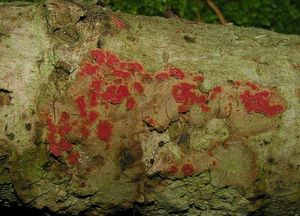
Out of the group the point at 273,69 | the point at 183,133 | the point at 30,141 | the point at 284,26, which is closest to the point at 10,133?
the point at 30,141

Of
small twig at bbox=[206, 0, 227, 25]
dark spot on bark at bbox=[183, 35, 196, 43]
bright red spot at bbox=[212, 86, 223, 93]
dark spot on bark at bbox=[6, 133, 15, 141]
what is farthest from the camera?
small twig at bbox=[206, 0, 227, 25]

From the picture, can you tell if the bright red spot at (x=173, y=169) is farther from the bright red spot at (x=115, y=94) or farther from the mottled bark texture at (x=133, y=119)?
the bright red spot at (x=115, y=94)

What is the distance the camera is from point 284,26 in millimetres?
3271

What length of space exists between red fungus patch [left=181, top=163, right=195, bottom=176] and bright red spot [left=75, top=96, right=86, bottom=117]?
42 centimetres

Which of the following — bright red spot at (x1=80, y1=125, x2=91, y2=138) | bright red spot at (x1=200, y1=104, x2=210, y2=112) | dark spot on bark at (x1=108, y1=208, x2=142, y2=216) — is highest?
bright red spot at (x1=200, y1=104, x2=210, y2=112)

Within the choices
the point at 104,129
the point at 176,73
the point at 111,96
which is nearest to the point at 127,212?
the point at 104,129

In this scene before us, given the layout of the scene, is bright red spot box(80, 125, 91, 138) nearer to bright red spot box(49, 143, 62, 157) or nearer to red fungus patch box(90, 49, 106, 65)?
bright red spot box(49, 143, 62, 157)

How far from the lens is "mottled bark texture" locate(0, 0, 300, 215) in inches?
69.1

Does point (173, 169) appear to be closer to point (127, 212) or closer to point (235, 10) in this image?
point (127, 212)

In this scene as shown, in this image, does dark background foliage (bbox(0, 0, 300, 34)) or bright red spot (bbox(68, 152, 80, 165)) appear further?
dark background foliage (bbox(0, 0, 300, 34))

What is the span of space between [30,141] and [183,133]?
0.57m

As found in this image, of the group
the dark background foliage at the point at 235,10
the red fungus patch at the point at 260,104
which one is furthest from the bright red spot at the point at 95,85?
the dark background foliage at the point at 235,10

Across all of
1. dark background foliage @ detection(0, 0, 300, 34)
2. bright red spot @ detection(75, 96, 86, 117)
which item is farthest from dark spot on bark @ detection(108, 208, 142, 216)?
dark background foliage @ detection(0, 0, 300, 34)

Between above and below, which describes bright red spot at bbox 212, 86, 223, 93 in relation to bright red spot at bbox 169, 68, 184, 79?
below
